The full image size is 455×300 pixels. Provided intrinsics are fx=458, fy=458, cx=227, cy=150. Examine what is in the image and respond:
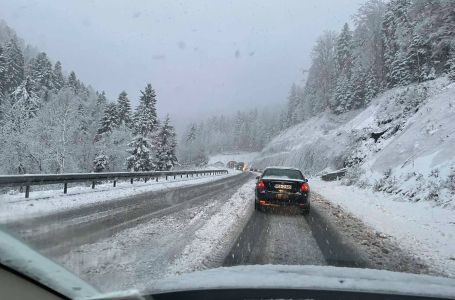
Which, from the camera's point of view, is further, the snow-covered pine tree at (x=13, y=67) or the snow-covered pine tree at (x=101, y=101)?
the snow-covered pine tree at (x=101, y=101)

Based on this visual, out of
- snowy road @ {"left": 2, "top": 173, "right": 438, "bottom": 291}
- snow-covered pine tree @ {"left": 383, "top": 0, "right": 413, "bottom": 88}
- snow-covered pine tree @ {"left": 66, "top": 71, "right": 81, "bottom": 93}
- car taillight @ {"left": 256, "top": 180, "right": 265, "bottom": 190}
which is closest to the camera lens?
snowy road @ {"left": 2, "top": 173, "right": 438, "bottom": 291}

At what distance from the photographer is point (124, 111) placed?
52.5m

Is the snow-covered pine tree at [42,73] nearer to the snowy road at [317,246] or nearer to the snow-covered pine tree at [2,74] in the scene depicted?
the snow-covered pine tree at [2,74]

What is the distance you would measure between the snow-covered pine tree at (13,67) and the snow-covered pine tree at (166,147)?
663 inches

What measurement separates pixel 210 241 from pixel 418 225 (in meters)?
6.48

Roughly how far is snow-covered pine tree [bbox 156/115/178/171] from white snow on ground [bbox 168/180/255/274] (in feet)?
143

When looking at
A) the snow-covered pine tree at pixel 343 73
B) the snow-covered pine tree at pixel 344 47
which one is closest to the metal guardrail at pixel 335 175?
the snow-covered pine tree at pixel 343 73

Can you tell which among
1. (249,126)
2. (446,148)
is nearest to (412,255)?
(446,148)

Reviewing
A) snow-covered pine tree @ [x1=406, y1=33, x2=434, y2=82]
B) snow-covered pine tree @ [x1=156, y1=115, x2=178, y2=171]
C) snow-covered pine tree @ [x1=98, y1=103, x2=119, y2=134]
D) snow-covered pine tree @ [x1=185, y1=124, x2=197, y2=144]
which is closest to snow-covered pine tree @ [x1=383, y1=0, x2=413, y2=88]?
snow-covered pine tree @ [x1=406, y1=33, x2=434, y2=82]

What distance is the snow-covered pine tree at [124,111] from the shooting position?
171ft

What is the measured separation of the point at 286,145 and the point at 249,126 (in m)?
68.2

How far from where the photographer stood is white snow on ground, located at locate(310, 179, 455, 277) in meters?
7.99

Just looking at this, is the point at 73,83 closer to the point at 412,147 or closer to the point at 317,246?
the point at 412,147

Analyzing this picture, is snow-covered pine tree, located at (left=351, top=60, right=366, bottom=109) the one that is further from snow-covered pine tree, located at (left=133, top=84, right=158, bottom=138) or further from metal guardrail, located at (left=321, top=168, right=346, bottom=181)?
snow-covered pine tree, located at (left=133, top=84, right=158, bottom=138)
